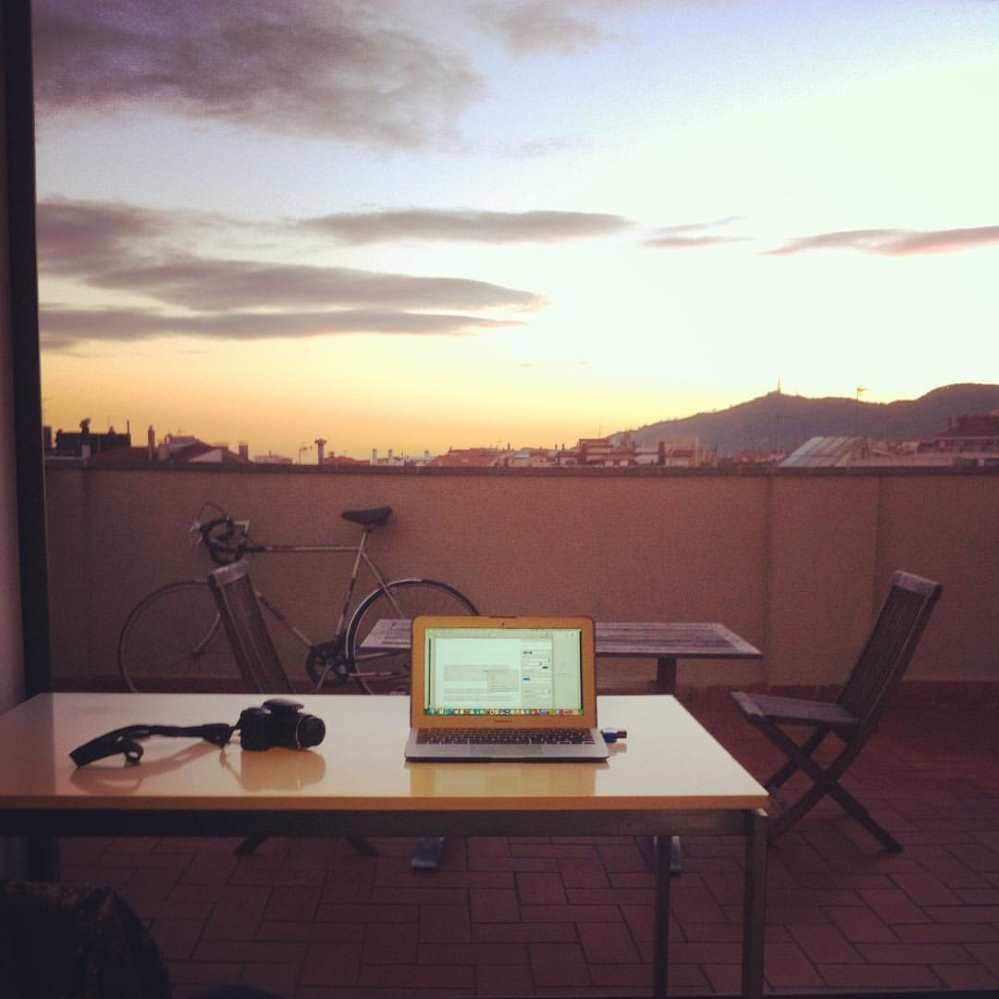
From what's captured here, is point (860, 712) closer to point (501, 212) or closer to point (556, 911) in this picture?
point (556, 911)

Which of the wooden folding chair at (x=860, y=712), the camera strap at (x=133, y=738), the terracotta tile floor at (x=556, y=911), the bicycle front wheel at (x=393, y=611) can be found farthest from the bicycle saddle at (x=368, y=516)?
the camera strap at (x=133, y=738)

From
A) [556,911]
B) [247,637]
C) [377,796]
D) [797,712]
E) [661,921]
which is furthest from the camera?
[797,712]

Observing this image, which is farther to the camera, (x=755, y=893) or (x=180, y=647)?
(x=180, y=647)

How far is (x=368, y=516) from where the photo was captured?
18.5 ft

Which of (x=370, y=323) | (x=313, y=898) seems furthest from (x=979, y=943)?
(x=370, y=323)

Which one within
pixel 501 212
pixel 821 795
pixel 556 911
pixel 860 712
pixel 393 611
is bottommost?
pixel 556 911

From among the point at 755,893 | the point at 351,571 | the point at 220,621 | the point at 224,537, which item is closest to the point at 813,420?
the point at 351,571

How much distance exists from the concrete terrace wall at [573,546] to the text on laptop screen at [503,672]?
139 inches

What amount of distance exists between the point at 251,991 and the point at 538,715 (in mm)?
989

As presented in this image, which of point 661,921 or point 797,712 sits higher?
point 797,712

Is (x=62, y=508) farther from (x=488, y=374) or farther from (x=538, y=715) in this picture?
(x=538, y=715)

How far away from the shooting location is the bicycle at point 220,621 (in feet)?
18.2

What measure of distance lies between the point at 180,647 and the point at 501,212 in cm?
337

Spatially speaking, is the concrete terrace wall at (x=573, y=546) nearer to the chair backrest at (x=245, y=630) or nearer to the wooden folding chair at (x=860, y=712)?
the wooden folding chair at (x=860, y=712)
